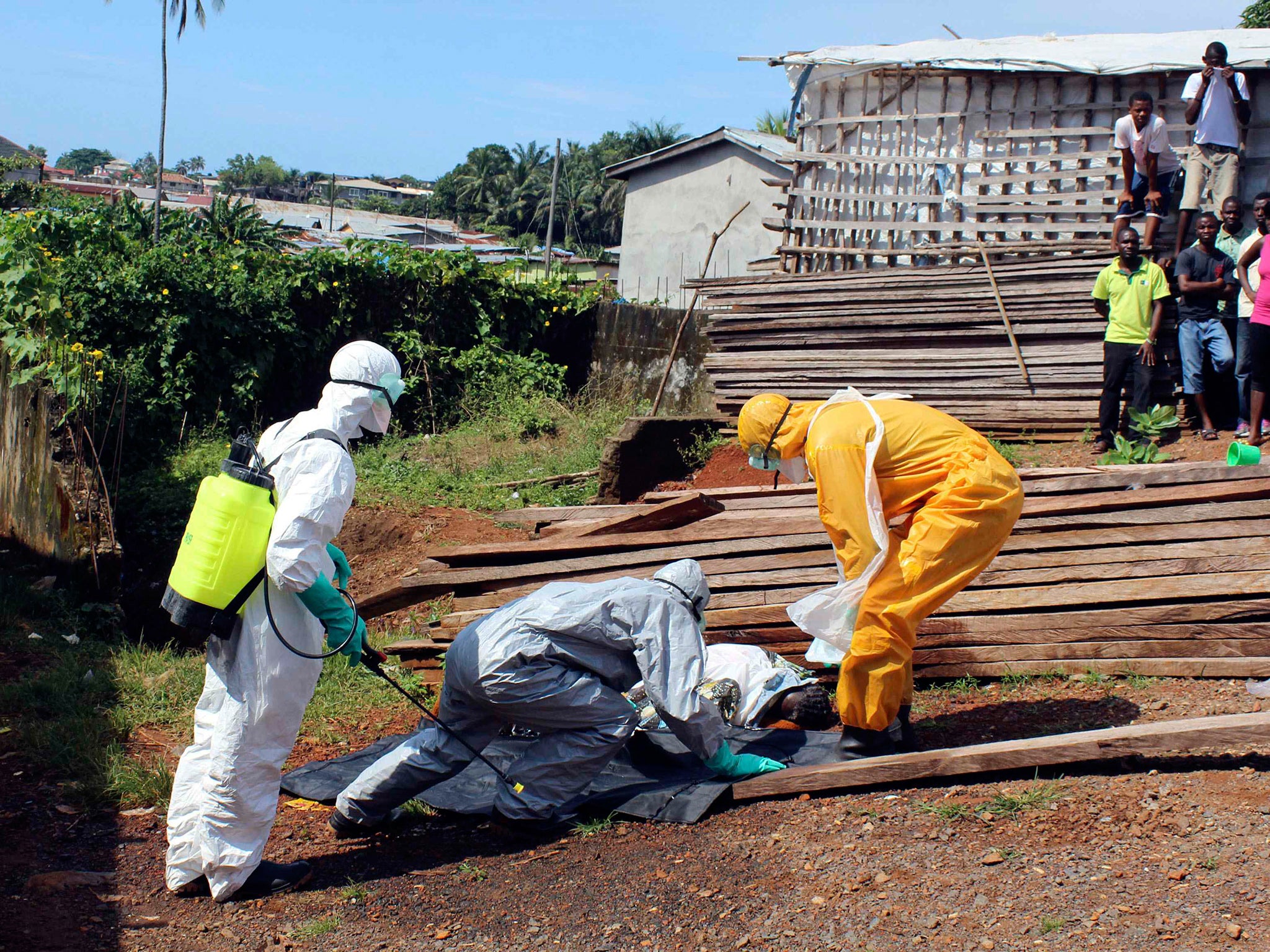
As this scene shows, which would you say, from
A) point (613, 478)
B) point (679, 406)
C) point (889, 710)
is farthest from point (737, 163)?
point (889, 710)

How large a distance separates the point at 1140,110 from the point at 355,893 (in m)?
8.52

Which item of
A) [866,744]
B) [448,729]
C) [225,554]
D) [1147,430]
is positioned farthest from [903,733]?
[1147,430]

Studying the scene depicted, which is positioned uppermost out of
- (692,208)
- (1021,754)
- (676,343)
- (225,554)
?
(692,208)

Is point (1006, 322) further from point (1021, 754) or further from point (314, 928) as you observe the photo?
point (314, 928)

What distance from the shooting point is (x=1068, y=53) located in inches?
389

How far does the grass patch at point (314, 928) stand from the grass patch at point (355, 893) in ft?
0.48

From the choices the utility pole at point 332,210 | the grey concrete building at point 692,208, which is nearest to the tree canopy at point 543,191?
the utility pole at point 332,210

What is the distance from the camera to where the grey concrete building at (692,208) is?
2292cm

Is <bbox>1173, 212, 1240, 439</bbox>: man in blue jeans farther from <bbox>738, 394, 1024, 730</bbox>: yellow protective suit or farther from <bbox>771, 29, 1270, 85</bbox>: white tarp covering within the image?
<bbox>738, 394, 1024, 730</bbox>: yellow protective suit

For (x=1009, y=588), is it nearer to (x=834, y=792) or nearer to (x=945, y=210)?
(x=834, y=792)

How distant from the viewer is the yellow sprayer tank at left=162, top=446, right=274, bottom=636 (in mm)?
3656

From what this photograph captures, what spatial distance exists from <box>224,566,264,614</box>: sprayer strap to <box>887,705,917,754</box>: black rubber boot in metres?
2.57

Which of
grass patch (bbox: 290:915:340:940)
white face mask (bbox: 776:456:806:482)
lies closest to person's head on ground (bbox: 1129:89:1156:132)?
white face mask (bbox: 776:456:806:482)

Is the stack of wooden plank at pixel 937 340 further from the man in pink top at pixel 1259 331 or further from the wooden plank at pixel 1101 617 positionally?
the wooden plank at pixel 1101 617
